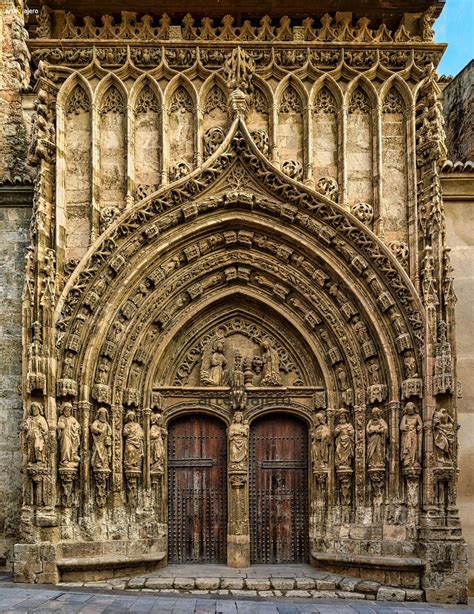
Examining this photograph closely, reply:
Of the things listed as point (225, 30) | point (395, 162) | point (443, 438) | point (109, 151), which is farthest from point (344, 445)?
point (225, 30)

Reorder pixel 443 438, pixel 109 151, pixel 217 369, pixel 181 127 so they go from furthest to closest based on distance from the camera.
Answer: pixel 217 369 < pixel 181 127 < pixel 109 151 < pixel 443 438

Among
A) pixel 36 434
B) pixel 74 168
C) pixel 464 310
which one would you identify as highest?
pixel 74 168

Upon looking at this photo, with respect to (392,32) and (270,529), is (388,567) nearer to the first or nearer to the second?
(270,529)

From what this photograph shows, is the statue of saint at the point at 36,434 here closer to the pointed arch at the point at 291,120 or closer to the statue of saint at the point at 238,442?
the statue of saint at the point at 238,442

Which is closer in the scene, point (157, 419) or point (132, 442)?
point (132, 442)

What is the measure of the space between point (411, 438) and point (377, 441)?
0.52m

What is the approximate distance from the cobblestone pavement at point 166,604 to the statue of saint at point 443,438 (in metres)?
1.90

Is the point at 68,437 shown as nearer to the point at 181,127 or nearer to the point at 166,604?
the point at 166,604

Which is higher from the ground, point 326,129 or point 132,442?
point 326,129

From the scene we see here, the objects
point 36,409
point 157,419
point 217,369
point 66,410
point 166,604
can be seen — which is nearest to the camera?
point 166,604

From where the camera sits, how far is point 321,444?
11.7 meters

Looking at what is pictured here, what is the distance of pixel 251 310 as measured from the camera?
12344 millimetres

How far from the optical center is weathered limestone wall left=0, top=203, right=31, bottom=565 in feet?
37.7

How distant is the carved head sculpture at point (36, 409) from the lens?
10.8 meters
